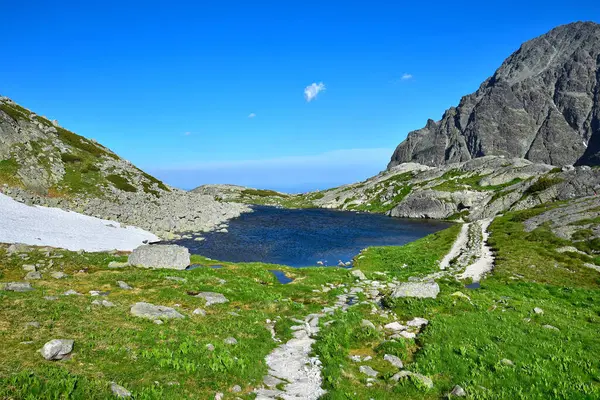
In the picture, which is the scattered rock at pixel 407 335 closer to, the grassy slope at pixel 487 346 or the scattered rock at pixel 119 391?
the grassy slope at pixel 487 346

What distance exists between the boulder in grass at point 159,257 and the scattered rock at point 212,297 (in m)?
11.9

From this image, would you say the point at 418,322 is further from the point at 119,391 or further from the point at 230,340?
the point at 119,391

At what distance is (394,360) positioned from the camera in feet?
52.2

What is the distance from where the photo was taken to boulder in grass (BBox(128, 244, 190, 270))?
33156mm

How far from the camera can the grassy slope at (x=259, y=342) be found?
1165 cm

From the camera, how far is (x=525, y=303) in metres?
25.3

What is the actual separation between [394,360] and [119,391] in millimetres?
11793

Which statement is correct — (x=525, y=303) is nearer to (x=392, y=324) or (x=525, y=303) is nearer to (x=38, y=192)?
(x=392, y=324)

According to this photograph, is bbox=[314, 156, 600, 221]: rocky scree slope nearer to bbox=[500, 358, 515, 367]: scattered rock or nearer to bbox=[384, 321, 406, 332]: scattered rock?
bbox=[384, 321, 406, 332]: scattered rock

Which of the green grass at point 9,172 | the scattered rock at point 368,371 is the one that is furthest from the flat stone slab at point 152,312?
the green grass at point 9,172

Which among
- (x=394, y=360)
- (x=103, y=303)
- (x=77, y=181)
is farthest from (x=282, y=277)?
(x=77, y=181)

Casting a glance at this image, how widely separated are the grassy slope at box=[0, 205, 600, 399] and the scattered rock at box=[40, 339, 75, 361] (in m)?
0.34

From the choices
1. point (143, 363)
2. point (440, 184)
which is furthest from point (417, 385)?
point (440, 184)

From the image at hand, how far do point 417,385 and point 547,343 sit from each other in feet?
29.8
